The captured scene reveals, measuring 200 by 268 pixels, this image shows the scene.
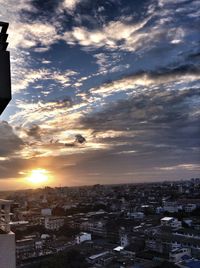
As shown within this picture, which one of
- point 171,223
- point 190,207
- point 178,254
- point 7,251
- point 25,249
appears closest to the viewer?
point 7,251

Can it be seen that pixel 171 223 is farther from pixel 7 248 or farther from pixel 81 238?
pixel 7 248

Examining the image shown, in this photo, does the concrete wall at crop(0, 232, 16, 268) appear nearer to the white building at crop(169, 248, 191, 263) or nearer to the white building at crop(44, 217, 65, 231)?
the white building at crop(169, 248, 191, 263)

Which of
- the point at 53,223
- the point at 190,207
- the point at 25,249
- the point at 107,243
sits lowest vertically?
the point at 107,243

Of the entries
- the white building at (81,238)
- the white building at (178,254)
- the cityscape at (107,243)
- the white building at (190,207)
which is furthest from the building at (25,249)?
the white building at (190,207)

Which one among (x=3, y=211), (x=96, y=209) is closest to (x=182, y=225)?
(x=96, y=209)

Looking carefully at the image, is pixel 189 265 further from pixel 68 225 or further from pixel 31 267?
pixel 68 225

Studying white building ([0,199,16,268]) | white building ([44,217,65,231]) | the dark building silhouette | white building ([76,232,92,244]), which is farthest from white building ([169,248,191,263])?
the dark building silhouette

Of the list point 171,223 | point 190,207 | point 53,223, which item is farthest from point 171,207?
point 53,223
